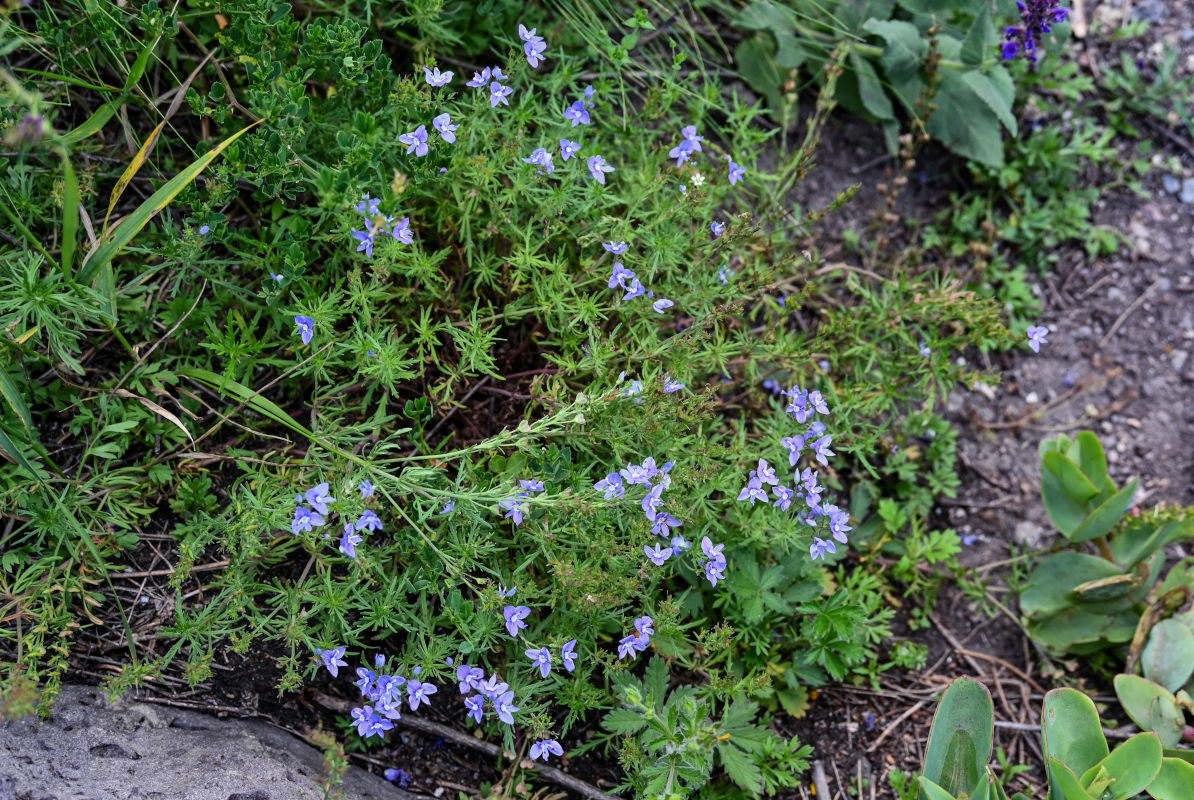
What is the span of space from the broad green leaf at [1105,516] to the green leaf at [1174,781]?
34.1 inches

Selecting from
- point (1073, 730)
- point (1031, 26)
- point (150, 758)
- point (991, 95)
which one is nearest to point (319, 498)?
point (150, 758)

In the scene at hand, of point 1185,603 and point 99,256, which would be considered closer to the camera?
point 99,256

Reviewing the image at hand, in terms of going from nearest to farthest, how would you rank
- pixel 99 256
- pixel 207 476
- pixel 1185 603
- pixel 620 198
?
pixel 99 256 < pixel 207 476 < pixel 620 198 < pixel 1185 603

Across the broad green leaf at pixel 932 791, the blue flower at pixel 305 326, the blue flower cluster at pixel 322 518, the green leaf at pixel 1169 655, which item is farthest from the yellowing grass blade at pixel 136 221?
the green leaf at pixel 1169 655

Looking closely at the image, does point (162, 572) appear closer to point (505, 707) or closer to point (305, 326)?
point (305, 326)

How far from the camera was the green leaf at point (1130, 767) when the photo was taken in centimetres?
269

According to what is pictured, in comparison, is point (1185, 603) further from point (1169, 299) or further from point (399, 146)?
point (399, 146)

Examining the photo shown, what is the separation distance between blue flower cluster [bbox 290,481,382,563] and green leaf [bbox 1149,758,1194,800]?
2.41 metres

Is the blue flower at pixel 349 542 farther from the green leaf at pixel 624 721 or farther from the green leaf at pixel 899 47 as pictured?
the green leaf at pixel 899 47

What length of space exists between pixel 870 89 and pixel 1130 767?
2825mm

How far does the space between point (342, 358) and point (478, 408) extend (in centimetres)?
47

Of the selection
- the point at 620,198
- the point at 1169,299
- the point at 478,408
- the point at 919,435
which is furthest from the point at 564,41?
the point at 1169,299

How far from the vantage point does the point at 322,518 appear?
2.41 m

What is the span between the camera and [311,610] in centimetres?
257
